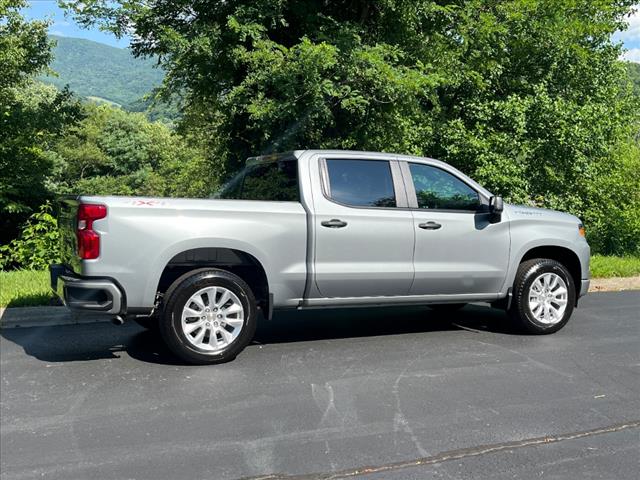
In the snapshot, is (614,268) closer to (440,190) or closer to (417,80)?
(417,80)

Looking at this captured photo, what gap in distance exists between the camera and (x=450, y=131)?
13.2 m

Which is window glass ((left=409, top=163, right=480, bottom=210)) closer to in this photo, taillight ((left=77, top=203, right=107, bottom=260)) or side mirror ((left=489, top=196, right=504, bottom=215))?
side mirror ((left=489, top=196, right=504, bottom=215))

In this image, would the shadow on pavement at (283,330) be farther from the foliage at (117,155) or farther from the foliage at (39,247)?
the foliage at (117,155)

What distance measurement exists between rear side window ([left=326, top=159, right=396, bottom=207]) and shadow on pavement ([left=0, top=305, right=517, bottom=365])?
1.45 m

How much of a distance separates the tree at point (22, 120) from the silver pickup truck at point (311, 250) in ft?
30.0

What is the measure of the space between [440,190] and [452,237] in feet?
1.62

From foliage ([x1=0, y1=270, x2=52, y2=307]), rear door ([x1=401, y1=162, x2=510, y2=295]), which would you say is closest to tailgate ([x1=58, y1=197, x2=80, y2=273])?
foliage ([x1=0, y1=270, x2=52, y2=307])

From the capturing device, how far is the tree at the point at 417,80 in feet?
32.9

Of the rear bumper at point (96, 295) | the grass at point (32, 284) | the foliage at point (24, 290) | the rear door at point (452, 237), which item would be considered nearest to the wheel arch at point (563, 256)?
the rear door at point (452, 237)

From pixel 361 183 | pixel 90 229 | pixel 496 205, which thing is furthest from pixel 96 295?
pixel 496 205

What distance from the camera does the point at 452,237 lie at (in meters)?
6.48

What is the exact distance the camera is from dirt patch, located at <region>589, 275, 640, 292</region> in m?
10.4

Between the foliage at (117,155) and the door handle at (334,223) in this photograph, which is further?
the foliage at (117,155)

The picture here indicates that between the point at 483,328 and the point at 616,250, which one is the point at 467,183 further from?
the point at 616,250
